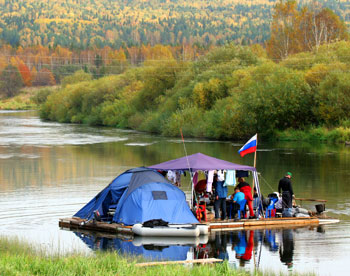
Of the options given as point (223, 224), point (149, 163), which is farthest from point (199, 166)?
point (149, 163)

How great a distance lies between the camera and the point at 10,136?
6962 centimetres

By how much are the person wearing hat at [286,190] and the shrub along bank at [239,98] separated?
37.3 metres

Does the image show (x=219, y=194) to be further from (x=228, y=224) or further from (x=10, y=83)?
(x=10, y=83)

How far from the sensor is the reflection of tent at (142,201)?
22531 millimetres

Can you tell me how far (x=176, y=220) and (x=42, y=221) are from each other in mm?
5584

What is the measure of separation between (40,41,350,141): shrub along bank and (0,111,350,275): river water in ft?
14.9

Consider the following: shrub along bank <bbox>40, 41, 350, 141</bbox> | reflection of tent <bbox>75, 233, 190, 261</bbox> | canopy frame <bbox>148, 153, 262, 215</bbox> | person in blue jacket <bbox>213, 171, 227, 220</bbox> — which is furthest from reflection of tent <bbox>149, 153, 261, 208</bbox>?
shrub along bank <bbox>40, 41, 350, 141</bbox>

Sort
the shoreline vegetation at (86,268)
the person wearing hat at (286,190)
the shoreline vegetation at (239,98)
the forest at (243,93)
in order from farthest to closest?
the forest at (243,93) → the shoreline vegetation at (239,98) → the person wearing hat at (286,190) → the shoreline vegetation at (86,268)

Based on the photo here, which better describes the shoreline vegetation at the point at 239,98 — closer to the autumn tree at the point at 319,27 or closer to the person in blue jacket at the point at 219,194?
the autumn tree at the point at 319,27

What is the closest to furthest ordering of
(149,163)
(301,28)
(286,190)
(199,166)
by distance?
1. (199,166)
2. (286,190)
3. (149,163)
4. (301,28)

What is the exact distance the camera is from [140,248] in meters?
20.1

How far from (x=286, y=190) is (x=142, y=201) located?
5227 mm

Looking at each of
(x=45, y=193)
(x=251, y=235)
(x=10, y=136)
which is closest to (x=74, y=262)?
(x=251, y=235)

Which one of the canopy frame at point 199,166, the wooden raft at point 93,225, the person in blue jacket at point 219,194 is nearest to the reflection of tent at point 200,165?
the canopy frame at point 199,166
